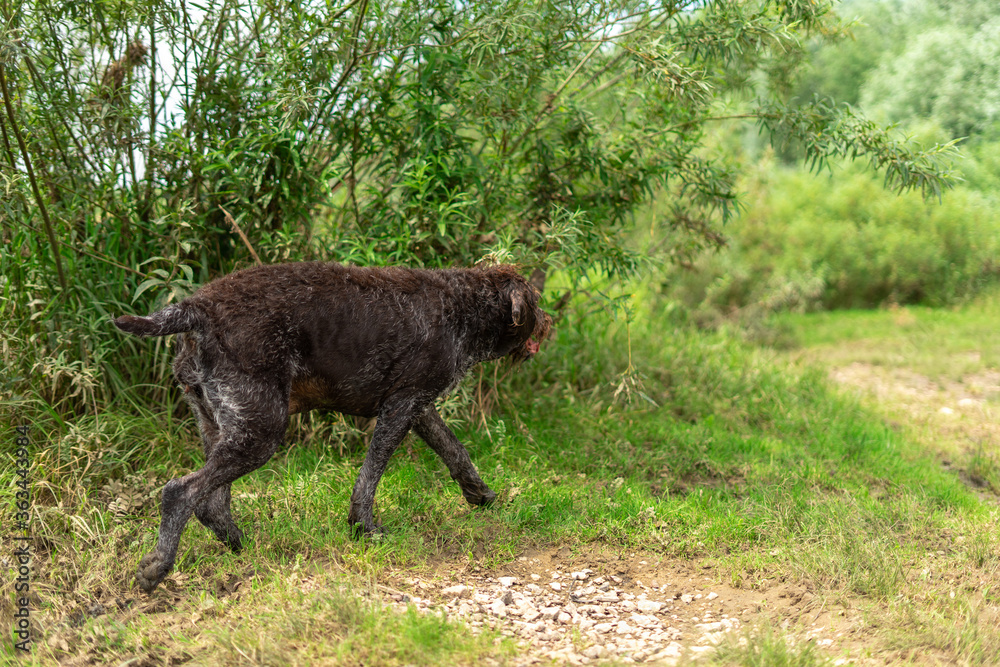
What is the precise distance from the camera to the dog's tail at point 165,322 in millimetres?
3535

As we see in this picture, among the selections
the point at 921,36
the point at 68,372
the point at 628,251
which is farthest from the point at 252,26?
the point at 921,36

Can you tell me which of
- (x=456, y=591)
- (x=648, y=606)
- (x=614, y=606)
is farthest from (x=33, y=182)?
(x=648, y=606)

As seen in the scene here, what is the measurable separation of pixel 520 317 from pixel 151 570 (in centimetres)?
229

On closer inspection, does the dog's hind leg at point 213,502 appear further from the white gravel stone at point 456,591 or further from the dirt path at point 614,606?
the white gravel stone at point 456,591

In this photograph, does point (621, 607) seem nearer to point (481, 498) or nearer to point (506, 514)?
point (506, 514)

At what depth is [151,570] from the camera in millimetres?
3805

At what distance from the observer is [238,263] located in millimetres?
5391

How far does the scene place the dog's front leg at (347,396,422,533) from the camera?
4273mm

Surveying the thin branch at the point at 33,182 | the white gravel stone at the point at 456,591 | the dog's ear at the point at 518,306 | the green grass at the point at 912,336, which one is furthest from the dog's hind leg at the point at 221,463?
the green grass at the point at 912,336

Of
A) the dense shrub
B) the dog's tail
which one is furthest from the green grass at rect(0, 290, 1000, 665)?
the dense shrub

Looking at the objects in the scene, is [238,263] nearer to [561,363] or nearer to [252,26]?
[252,26]

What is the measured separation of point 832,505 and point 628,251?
7.57 feet

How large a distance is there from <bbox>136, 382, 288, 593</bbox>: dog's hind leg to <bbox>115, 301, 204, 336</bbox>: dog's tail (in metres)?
0.39

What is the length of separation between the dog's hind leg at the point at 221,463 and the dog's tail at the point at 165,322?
1.27 feet
